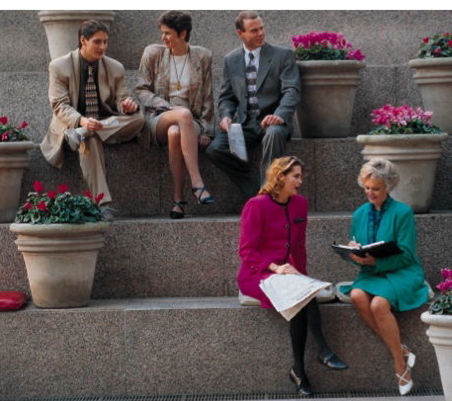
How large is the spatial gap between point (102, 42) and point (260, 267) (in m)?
1.97

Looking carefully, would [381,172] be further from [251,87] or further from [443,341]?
[251,87]

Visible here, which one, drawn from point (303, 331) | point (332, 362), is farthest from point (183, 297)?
point (332, 362)

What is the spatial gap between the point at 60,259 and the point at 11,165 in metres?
1.02

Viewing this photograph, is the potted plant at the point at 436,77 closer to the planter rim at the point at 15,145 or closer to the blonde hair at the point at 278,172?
the blonde hair at the point at 278,172

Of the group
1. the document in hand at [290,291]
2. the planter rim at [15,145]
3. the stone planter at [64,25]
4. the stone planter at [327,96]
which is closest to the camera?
the document in hand at [290,291]

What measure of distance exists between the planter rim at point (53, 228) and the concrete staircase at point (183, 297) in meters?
0.46

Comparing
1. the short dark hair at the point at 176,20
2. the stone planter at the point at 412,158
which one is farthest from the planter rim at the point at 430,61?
the short dark hair at the point at 176,20

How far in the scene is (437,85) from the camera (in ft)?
27.3

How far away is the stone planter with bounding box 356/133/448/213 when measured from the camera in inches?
296

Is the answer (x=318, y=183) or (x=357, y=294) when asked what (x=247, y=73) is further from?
(x=357, y=294)

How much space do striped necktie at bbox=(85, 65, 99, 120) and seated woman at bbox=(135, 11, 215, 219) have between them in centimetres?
35

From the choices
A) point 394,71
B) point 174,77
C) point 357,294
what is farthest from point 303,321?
point 394,71

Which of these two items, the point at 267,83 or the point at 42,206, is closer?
the point at 42,206

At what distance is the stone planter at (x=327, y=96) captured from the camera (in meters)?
8.29
